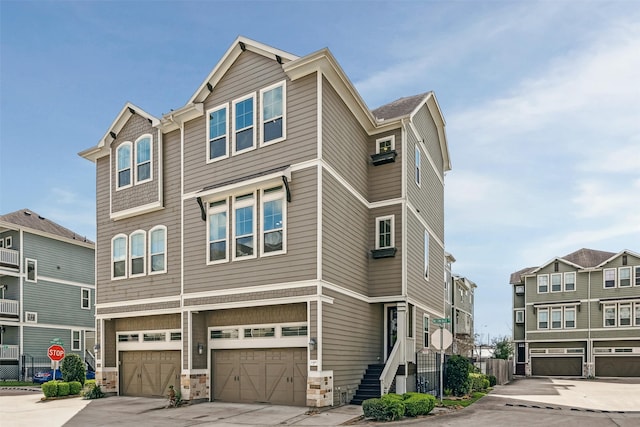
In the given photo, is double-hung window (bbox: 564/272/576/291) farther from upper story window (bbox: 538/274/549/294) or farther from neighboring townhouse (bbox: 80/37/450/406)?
neighboring townhouse (bbox: 80/37/450/406)

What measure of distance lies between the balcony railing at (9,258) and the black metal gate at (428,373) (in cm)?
2795

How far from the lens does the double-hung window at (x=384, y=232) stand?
20406 millimetres

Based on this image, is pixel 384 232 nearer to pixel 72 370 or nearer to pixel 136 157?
pixel 136 157

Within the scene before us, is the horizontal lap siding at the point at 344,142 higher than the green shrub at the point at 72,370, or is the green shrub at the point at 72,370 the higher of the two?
the horizontal lap siding at the point at 344,142

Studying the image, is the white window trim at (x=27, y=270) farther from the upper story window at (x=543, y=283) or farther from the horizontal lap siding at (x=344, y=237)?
the upper story window at (x=543, y=283)

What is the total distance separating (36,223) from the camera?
126 feet

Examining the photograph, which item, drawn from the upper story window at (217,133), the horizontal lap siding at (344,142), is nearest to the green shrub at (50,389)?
the upper story window at (217,133)

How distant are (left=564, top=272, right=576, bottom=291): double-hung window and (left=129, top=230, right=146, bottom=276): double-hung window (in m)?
41.7

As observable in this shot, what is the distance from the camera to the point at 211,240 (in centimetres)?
1894

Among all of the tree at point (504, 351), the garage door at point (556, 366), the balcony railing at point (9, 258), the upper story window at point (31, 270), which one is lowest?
the tree at point (504, 351)

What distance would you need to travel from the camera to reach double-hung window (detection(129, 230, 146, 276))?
21.5 meters

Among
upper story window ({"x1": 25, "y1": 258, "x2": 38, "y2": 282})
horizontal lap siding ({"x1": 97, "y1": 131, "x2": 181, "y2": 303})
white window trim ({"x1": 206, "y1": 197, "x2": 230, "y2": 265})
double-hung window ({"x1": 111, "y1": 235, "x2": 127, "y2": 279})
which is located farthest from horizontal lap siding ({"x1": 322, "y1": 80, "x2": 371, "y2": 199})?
upper story window ({"x1": 25, "y1": 258, "x2": 38, "y2": 282})

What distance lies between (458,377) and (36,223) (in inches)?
1258

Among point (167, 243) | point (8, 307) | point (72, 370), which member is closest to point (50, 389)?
point (72, 370)
